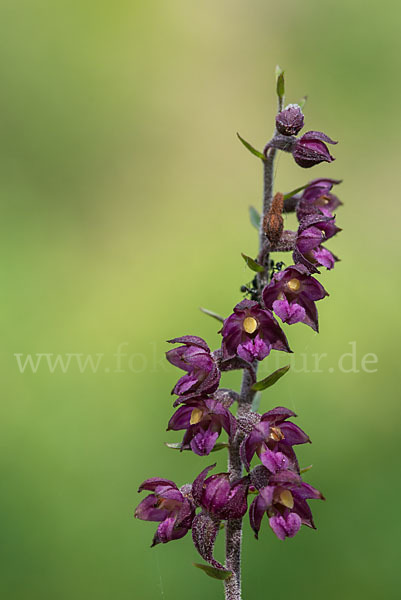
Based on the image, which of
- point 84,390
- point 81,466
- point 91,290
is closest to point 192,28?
point 91,290

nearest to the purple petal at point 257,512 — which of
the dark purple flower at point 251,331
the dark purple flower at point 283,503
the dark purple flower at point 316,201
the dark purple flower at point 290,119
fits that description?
the dark purple flower at point 283,503

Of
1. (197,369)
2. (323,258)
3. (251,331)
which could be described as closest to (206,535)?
(197,369)

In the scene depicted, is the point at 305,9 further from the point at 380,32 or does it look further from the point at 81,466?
the point at 81,466

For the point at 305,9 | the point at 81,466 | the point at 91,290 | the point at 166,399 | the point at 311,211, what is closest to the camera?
the point at 311,211

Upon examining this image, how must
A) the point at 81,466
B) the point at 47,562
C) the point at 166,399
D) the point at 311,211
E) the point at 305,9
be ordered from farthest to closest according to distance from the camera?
the point at 305,9
the point at 166,399
the point at 81,466
the point at 47,562
the point at 311,211

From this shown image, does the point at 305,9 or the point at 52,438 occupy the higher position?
the point at 305,9

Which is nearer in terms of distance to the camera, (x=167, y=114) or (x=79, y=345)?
(x=79, y=345)
